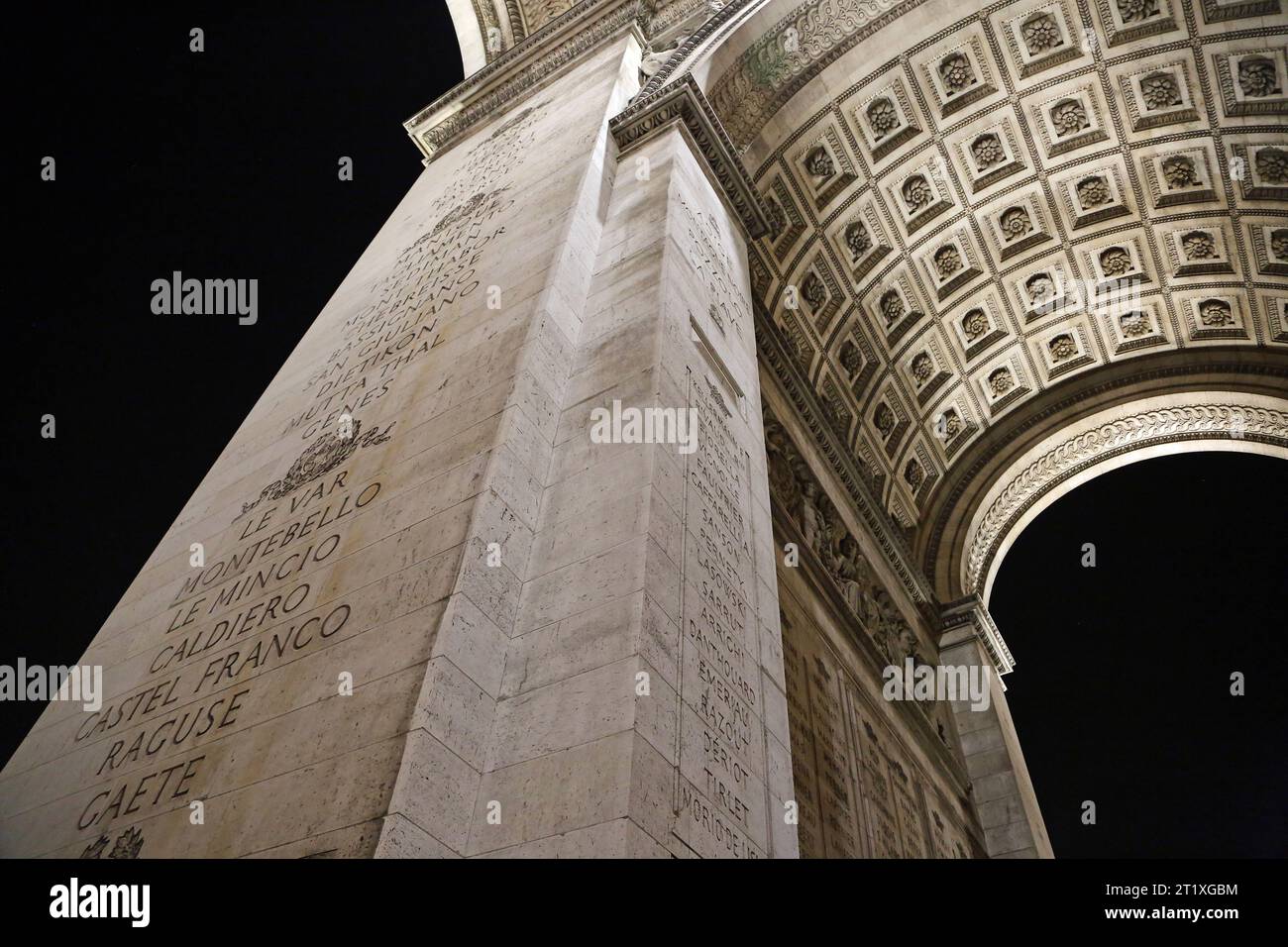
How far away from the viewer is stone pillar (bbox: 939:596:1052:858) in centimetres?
1299

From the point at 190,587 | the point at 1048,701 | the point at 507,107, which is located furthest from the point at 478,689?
the point at 1048,701

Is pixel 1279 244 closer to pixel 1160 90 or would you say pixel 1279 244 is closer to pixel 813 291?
pixel 1160 90

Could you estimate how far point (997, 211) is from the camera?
14.8m

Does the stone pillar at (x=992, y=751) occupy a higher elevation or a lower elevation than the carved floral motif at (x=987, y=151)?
lower

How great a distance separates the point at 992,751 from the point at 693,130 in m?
10.0

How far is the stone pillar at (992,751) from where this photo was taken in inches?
512

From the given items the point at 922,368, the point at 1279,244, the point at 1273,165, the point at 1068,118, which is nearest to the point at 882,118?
the point at 1068,118

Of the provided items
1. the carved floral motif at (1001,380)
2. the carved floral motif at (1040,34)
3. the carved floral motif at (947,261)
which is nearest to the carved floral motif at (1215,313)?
the carved floral motif at (1001,380)

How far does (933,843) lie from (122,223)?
12866 mm

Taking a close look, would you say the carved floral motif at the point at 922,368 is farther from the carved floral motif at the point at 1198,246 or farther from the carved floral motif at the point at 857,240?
the carved floral motif at the point at 1198,246

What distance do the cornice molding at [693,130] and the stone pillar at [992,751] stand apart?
8.86 metres

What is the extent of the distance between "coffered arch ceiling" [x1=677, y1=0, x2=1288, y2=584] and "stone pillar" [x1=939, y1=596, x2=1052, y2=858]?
3.40ft

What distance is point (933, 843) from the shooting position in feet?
36.8
